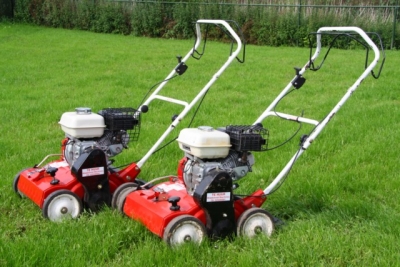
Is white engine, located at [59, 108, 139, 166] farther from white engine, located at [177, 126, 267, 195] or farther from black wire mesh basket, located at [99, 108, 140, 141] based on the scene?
white engine, located at [177, 126, 267, 195]

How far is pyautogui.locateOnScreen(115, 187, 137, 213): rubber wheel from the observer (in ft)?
14.8

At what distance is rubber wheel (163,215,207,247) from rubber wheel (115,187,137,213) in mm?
797

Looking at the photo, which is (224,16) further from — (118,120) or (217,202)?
(217,202)

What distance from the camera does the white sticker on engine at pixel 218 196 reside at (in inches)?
154

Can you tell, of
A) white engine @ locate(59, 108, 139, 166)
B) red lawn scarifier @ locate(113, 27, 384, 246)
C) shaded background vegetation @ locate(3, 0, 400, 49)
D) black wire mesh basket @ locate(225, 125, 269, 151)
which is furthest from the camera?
shaded background vegetation @ locate(3, 0, 400, 49)

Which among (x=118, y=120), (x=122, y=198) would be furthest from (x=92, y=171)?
(x=118, y=120)

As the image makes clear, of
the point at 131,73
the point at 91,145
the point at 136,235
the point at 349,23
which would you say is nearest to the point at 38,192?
the point at 91,145

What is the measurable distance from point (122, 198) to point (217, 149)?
101 cm

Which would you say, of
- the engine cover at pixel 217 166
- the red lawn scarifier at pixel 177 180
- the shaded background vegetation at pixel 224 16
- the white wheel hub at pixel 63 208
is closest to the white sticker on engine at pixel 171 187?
the red lawn scarifier at pixel 177 180

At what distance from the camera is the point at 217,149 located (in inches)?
157

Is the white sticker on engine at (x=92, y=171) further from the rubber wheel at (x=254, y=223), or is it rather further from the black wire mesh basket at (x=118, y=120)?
the rubber wheel at (x=254, y=223)

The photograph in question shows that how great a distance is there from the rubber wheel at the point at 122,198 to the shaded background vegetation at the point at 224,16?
1551 cm

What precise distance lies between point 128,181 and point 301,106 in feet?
15.0

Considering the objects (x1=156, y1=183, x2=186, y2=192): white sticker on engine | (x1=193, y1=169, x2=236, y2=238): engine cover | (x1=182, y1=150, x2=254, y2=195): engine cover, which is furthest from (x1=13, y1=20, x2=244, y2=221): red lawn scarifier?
(x1=193, y1=169, x2=236, y2=238): engine cover
